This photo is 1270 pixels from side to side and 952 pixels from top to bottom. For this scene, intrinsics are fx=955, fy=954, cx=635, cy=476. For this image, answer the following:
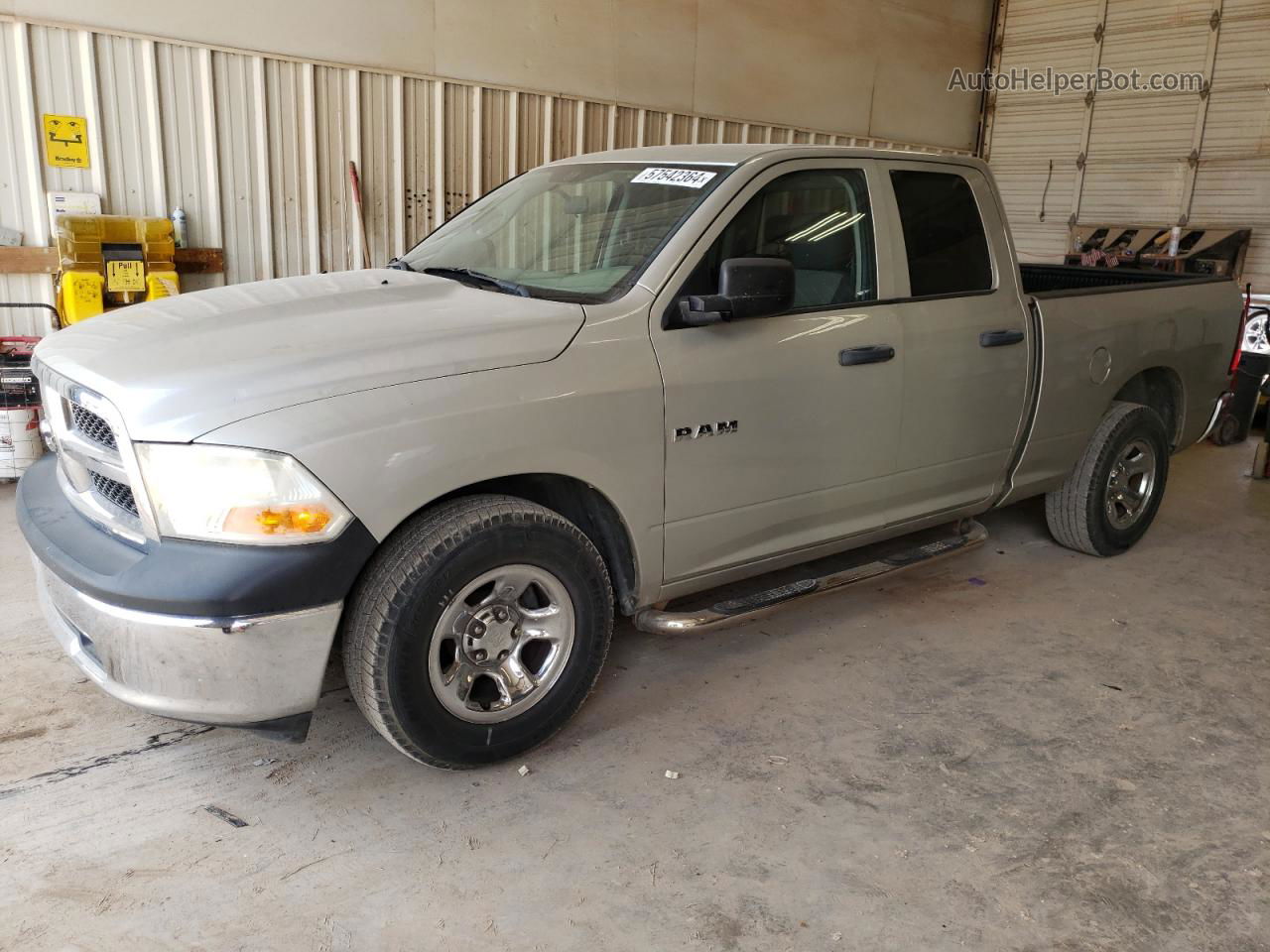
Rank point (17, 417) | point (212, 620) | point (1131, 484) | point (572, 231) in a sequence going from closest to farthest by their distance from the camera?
point (212, 620) → point (572, 231) → point (1131, 484) → point (17, 417)

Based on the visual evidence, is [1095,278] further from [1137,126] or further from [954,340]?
[1137,126]

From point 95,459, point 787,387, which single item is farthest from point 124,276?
point 787,387

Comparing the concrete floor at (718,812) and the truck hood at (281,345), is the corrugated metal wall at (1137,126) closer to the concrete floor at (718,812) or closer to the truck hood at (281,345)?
the concrete floor at (718,812)

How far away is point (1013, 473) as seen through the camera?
4.17 metres

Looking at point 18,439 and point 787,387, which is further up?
point 787,387

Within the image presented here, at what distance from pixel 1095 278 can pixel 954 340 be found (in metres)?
2.32

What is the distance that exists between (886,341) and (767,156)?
77cm

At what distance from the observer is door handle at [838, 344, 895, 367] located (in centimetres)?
331

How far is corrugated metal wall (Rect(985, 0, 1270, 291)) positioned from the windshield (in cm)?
920

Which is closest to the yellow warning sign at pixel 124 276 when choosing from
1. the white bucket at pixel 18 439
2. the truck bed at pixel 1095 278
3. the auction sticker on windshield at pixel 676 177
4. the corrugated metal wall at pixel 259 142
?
the corrugated metal wall at pixel 259 142

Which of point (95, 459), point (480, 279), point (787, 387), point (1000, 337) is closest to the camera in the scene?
point (95, 459)

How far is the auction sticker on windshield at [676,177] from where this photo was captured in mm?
3229

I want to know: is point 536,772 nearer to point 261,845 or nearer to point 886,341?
point 261,845

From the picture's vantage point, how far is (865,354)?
132 inches
